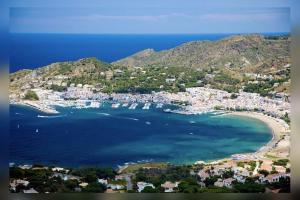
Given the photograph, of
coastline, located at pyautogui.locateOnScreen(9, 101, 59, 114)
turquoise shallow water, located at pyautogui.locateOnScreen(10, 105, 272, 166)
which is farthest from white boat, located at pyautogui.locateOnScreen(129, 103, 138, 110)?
coastline, located at pyautogui.locateOnScreen(9, 101, 59, 114)

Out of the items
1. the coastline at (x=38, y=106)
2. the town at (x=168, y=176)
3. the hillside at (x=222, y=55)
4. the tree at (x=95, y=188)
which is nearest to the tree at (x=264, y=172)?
the town at (x=168, y=176)

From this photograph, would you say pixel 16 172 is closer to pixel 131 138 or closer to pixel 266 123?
pixel 131 138

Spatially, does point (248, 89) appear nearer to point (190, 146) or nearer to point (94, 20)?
point (190, 146)

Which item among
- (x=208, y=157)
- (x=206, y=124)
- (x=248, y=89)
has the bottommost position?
(x=208, y=157)

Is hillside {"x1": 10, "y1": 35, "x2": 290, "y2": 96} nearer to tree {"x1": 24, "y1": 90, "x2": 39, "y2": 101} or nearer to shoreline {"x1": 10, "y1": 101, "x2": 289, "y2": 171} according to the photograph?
tree {"x1": 24, "y1": 90, "x2": 39, "y2": 101}

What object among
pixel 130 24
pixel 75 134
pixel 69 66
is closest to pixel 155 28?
pixel 130 24

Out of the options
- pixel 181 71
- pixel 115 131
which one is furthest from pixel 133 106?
pixel 181 71

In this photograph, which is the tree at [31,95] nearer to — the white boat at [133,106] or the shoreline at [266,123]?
the shoreline at [266,123]
